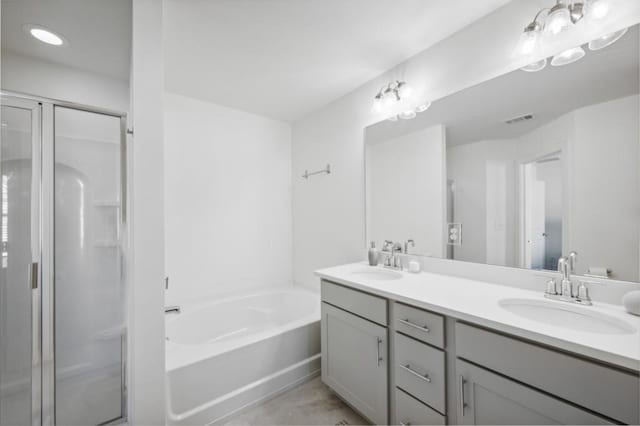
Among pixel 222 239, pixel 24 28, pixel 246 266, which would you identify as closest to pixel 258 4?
pixel 24 28

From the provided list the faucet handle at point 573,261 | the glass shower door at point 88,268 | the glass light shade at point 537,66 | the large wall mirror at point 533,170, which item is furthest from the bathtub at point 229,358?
the glass light shade at point 537,66

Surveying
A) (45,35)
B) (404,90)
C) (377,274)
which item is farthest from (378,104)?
(45,35)

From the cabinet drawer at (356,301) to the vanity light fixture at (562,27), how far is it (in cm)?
150

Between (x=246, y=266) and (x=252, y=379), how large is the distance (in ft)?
4.10

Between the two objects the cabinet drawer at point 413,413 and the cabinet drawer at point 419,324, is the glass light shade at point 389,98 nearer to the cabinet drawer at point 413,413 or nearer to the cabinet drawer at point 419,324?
the cabinet drawer at point 419,324

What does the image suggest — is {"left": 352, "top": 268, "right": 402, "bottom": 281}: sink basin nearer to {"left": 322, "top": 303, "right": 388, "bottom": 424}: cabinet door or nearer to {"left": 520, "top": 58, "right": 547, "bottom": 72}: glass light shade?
{"left": 322, "top": 303, "right": 388, "bottom": 424}: cabinet door

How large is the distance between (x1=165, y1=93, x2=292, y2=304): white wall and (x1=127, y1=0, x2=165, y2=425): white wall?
1.15m

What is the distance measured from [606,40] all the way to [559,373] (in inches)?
55.8

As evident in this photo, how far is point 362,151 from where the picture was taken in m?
2.29

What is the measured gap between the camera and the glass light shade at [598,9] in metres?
1.11

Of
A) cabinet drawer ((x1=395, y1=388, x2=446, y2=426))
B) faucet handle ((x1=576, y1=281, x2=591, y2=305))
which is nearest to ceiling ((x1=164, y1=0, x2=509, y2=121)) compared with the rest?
faucet handle ((x1=576, y1=281, x2=591, y2=305))

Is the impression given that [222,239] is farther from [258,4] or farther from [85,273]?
[258,4]

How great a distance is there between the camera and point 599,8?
44.2 inches

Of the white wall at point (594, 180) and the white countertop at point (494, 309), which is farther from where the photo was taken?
Result: the white wall at point (594, 180)
